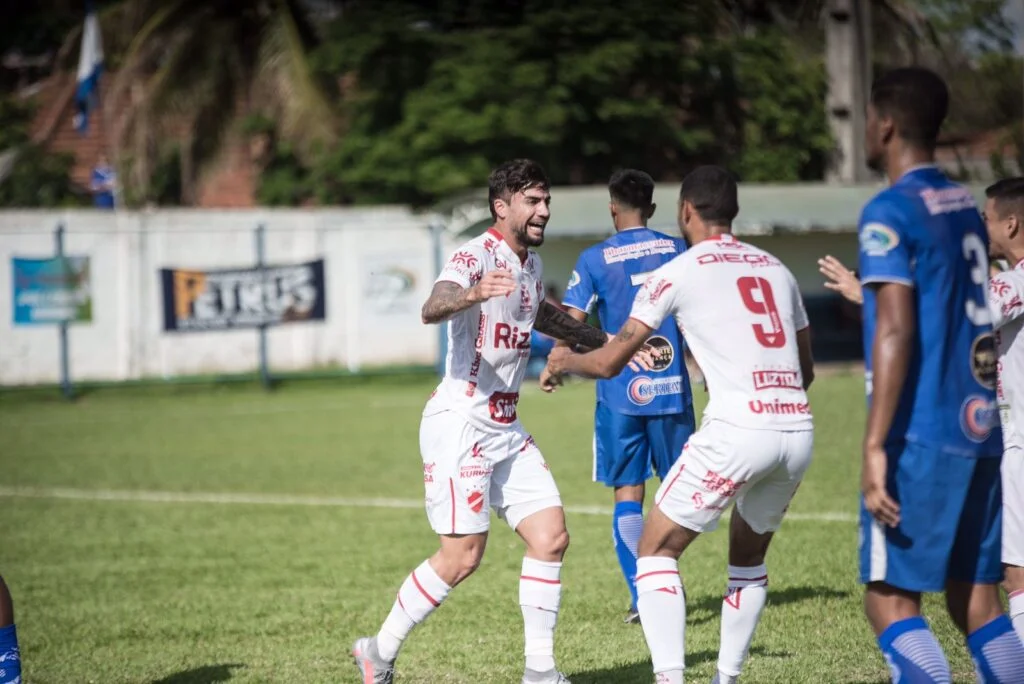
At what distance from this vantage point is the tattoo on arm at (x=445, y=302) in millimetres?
5316

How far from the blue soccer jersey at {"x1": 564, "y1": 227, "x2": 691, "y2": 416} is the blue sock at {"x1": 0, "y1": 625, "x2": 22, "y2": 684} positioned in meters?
3.44

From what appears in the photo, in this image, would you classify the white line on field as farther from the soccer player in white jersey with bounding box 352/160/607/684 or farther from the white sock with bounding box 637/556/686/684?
the white sock with bounding box 637/556/686/684

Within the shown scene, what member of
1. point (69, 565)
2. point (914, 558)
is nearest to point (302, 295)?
point (69, 565)

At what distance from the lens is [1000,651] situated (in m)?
4.42

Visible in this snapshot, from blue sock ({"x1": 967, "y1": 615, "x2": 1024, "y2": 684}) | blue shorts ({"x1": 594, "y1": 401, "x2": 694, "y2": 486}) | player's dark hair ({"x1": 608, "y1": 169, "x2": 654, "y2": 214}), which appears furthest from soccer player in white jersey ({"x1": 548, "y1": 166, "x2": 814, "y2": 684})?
blue shorts ({"x1": 594, "y1": 401, "x2": 694, "y2": 486})

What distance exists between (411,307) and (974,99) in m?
14.0

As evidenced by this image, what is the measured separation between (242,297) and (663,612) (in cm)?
1975

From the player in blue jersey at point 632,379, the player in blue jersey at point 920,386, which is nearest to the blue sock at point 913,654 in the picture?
the player in blue jersey at point 920,386

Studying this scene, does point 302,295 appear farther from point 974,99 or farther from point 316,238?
point 974,99

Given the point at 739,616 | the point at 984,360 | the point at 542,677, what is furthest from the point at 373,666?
the point at 984,360

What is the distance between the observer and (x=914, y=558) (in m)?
4.18

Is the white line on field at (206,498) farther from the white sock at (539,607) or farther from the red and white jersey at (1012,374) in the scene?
the red and white jersey at (1012,374)

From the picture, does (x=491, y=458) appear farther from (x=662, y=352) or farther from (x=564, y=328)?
(x=662, y=352)

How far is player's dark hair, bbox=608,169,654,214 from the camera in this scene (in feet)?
23.7
